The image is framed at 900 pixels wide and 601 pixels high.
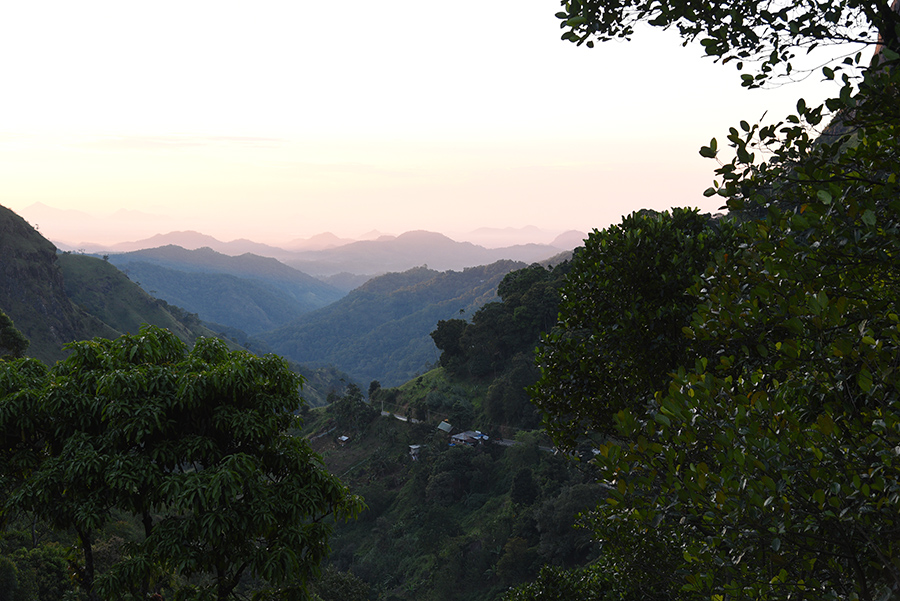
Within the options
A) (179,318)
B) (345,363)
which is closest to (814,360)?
(179,318)

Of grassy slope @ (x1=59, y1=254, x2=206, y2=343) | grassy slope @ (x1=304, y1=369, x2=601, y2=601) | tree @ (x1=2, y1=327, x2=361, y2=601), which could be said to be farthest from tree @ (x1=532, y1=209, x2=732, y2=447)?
grassy slope @ (x1=59, y1=254, x2=206, y2=343)

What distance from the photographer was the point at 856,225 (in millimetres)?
3098

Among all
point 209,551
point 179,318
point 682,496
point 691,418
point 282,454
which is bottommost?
point 179,318

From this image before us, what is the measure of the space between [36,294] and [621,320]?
102 meters

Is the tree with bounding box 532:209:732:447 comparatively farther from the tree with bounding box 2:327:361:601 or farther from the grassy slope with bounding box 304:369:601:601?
the grassy slope with bounding box 304:369:601:601

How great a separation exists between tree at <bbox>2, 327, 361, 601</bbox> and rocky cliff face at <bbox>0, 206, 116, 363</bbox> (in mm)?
80022

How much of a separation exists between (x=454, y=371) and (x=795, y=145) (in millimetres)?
67692

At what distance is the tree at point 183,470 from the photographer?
664cm

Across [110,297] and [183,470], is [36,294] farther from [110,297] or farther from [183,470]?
[183,470]

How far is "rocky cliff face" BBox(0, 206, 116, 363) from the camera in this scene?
7756 cm

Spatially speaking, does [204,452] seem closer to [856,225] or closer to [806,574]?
[806,574]

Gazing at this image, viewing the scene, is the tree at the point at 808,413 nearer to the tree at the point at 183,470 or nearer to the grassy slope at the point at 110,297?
the tree at the point at 183,470

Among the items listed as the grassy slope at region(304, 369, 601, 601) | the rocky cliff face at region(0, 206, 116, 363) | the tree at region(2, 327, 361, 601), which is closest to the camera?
the tree at region(2, 327, 361, 601)

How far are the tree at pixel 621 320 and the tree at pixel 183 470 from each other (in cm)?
373
